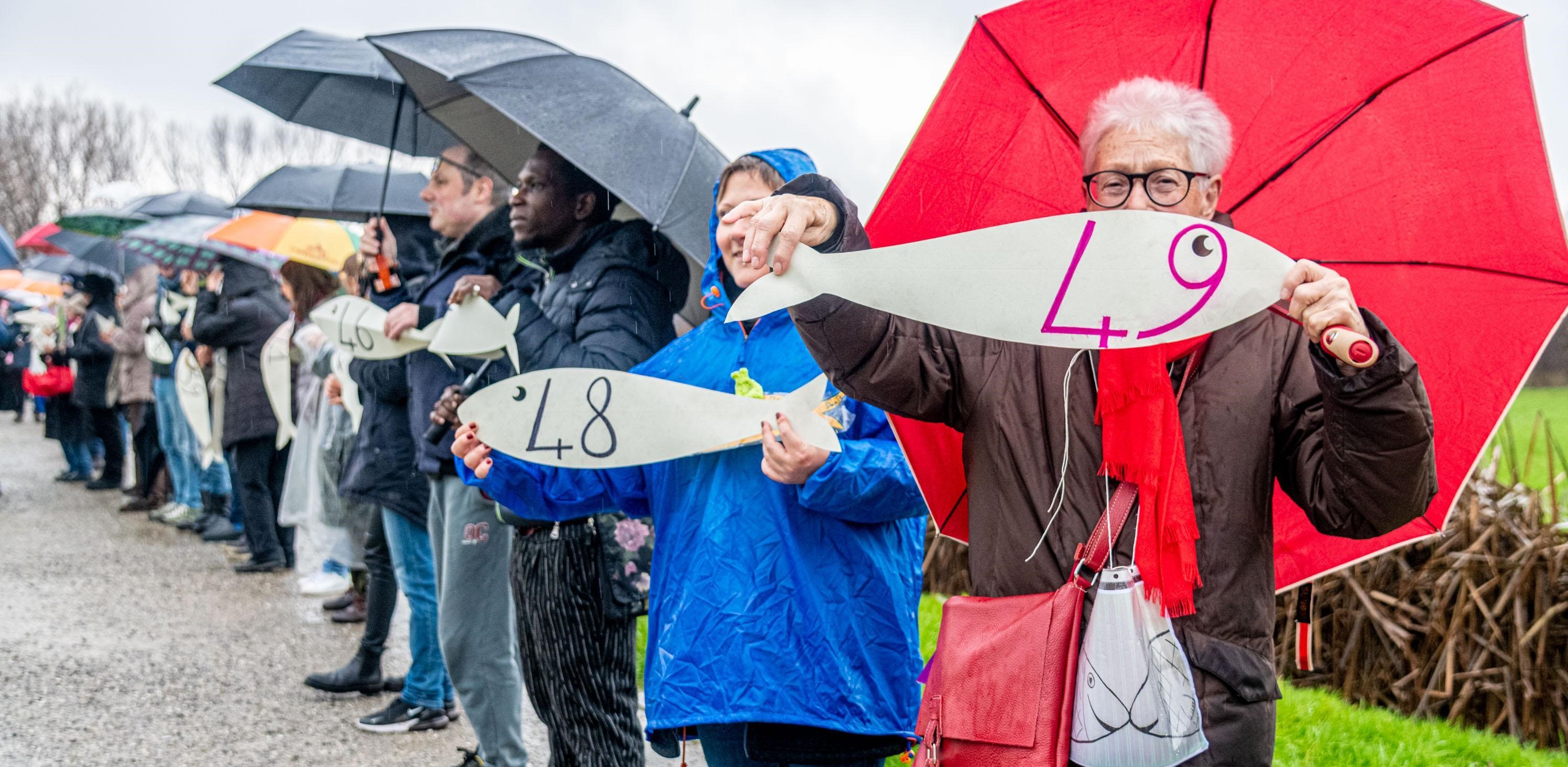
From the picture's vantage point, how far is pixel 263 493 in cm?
831

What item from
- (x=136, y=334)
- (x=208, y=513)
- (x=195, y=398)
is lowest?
(x=208, y=513)

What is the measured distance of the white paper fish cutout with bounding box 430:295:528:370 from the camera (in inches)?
128

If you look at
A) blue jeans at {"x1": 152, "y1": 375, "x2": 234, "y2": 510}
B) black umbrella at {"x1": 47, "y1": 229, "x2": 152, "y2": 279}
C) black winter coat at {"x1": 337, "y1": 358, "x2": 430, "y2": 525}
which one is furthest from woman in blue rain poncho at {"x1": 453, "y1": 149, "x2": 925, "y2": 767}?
black umbrella at {"x1": 47, "y1": 229, "x2": 152, "y2": 279}

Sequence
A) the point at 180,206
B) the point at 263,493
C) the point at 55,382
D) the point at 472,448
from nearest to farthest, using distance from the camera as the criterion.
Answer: the point at 472,448
the point at 263,493
the point at 180,206
the point at 55,382

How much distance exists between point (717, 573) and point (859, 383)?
2.26 feet

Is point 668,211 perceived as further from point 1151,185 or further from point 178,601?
point 178,601

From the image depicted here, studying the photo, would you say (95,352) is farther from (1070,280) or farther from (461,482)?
(1070,280)

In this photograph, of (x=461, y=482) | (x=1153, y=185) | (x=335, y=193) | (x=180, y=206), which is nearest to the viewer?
(x=1153, y=185)

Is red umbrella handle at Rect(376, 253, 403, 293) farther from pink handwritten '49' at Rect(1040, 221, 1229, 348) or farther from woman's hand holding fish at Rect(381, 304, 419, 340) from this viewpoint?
pink handwritten '49' at Rect(1040, 221, 1229, 348)

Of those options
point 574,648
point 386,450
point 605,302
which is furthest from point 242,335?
point 574,648

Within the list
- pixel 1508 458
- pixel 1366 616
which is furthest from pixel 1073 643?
pixel 1508 458

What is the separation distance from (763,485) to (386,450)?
2507 mm

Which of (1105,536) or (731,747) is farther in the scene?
(731,747)

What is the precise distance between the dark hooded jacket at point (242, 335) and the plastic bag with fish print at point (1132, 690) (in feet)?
23.8
